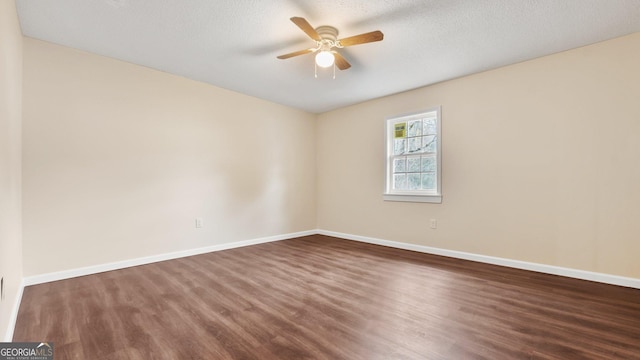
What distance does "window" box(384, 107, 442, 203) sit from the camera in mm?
3943

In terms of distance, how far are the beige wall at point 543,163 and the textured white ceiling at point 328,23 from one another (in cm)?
30

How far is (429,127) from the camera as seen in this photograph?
4043 mm

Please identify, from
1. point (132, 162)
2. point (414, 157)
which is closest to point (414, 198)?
point (414, 157)

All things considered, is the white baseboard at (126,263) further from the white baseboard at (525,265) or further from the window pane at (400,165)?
the window pane at (400,165)

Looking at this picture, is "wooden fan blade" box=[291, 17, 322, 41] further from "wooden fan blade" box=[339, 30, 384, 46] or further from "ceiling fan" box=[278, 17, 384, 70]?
"wooden fan blade" box=[339, 30, 384, 46]

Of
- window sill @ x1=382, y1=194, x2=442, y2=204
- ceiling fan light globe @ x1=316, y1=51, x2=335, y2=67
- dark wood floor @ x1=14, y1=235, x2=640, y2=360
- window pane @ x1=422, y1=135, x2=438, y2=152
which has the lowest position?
dark wood floor @ x1=14, y1=235, x2=640, y2=360

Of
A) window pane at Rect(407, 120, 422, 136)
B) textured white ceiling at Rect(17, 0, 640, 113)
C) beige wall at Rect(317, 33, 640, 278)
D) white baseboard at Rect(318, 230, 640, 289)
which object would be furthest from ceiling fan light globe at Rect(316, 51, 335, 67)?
white baseboard at Rect(318, 230, 640, 289)

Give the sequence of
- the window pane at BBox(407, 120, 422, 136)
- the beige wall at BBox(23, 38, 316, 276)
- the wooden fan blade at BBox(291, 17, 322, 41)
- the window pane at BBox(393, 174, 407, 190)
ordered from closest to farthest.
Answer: the wooden fan blade at BBox(291, 17, 322, 41), the beige wall at BBox(23, 38, 316, 276), the window pane at BBox(407, 120, 422, 136), the window pane at BBox(393, 174, 407, 190)

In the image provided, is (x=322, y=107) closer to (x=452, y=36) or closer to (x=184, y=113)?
(x=184, y=113)

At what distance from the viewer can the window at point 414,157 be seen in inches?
155

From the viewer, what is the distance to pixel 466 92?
359 centimetres

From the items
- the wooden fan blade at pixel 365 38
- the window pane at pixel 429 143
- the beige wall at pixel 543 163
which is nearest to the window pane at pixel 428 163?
the window pane at pixel 429 143

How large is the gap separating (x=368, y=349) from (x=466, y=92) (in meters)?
3.38

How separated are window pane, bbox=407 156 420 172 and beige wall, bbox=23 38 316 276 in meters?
2.29
